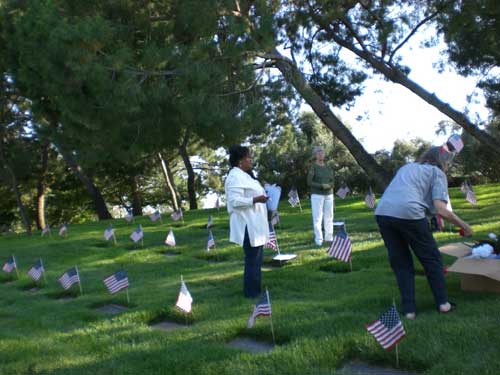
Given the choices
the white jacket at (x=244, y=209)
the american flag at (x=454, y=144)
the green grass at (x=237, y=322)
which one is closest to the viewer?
the green grass at (x=237, y=322)

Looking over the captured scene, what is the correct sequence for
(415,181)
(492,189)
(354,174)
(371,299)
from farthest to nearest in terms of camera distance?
(354,174)
(492,189)
(371,299)
(415,181)

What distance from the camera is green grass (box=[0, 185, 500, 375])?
3574 mm

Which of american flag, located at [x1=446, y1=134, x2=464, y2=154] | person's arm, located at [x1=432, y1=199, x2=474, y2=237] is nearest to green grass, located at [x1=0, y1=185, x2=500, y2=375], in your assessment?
person's arm, located at [x1=432, y1=199, x2=474, y2=237]

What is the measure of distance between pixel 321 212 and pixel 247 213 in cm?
280

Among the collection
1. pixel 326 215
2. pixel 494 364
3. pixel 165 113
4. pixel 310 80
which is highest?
pixel 310 80

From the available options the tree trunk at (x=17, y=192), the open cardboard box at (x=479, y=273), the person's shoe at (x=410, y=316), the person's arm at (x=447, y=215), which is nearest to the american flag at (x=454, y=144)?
the person's arm at (x=447, y=215)

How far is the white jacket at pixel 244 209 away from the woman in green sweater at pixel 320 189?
249 cm

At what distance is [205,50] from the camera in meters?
8.66

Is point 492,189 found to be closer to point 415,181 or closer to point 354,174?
point 354,174

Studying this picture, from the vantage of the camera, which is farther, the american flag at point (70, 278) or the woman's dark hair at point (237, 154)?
the american flag at point (70, 278)

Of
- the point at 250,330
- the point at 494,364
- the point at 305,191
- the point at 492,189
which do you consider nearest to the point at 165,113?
the point at 250,330

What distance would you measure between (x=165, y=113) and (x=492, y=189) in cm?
1073

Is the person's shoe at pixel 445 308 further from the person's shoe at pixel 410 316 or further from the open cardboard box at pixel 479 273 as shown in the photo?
the open cardboard box at pixel 479 273

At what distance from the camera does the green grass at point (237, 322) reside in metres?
3.57
